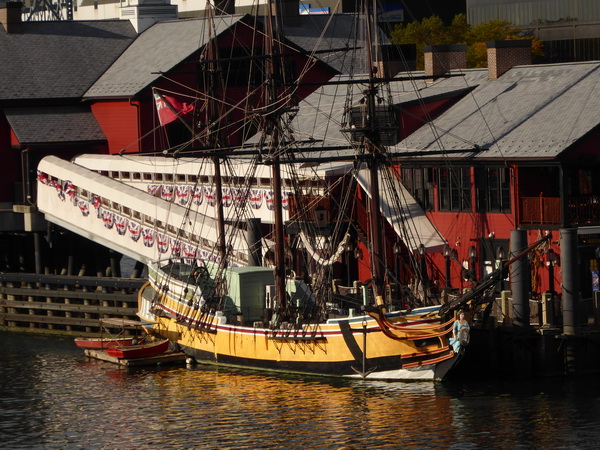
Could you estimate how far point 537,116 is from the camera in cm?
5456

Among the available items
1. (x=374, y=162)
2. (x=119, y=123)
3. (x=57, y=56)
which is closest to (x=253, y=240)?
(x=374, y=162)

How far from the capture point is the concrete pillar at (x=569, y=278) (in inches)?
1849

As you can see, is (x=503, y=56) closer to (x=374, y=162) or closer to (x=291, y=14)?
(x=374, y=162)

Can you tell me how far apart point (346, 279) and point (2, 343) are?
14124 millimetres

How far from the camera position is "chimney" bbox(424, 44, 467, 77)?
63.8 metres

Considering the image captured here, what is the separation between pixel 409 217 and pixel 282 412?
15.4m

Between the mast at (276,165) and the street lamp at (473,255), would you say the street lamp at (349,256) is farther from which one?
the street lamp at (473,255)

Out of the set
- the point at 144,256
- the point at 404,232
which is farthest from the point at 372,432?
the point at 144,256

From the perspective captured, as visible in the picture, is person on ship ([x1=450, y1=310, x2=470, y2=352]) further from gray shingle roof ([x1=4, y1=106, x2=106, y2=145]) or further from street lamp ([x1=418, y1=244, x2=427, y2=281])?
gray shingle roof ([x1=4, y1=106, x2=106, y2=145])

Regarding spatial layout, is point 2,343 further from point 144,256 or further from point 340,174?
point 340,174

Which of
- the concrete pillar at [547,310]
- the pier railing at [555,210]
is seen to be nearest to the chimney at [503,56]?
the pier railing at [555,210]

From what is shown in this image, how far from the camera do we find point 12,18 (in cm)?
7800

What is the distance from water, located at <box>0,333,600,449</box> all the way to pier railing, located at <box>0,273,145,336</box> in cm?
948

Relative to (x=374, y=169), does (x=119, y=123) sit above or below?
above
